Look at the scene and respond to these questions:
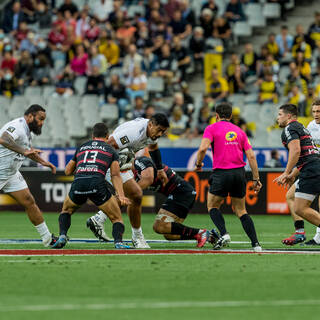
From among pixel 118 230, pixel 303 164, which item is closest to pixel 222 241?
pixel 118 230

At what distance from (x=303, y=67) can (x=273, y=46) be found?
155 cm

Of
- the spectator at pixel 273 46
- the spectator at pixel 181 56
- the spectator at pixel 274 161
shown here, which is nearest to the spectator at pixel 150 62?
the spectator at pixel 181 56

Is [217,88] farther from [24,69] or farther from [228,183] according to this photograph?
[228,183]

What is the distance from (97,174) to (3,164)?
5.23ft

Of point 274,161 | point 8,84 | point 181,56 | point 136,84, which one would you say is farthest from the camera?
point 8,84

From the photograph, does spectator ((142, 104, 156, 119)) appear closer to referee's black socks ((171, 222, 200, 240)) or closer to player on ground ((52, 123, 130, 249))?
referee's black socks ((171, 222, 200, 240))

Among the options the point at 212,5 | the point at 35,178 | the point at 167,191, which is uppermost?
the point at 212,5

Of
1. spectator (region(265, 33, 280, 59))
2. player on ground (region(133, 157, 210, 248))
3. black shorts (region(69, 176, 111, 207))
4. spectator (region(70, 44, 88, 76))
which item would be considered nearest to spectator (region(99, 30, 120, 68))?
spectator (region(70, 44, 88, 76))

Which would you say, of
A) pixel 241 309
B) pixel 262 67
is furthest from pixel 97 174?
pixel 262 67

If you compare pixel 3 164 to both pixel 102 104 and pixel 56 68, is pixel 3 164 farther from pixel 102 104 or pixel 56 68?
pixel 56 68

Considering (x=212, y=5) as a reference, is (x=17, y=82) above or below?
below

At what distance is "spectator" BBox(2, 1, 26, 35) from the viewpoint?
32125mm

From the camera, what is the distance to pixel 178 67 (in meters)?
27.8

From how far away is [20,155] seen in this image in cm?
1334
